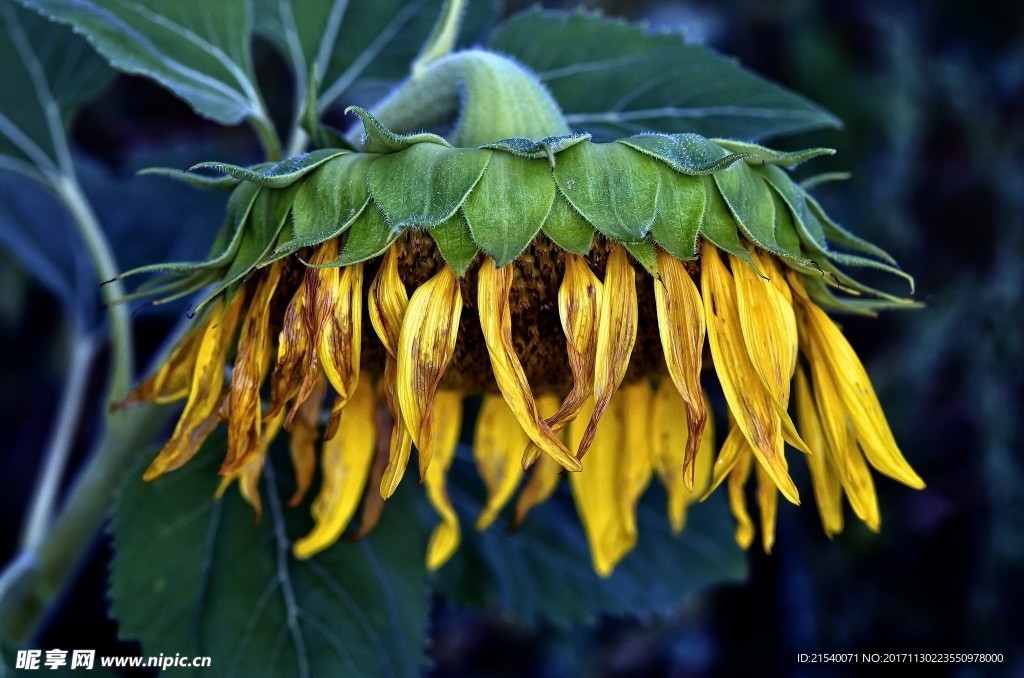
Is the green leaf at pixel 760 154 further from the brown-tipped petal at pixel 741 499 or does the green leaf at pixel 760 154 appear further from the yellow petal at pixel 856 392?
the brown-tipped petal at pixel 741 499

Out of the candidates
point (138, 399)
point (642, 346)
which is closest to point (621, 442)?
point (642, 346)

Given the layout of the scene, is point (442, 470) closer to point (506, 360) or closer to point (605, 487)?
point (605, 487)

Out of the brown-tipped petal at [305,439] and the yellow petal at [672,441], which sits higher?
the brown-tipped petal at [305,439]

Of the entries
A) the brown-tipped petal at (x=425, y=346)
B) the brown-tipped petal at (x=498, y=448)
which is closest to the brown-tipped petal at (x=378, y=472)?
the brown-tipped petal at (x=498, y=448)

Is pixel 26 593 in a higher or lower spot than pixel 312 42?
lower

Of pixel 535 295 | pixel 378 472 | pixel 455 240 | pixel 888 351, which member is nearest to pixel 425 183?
pixel 455 240

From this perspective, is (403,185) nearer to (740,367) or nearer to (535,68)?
(740,367)
